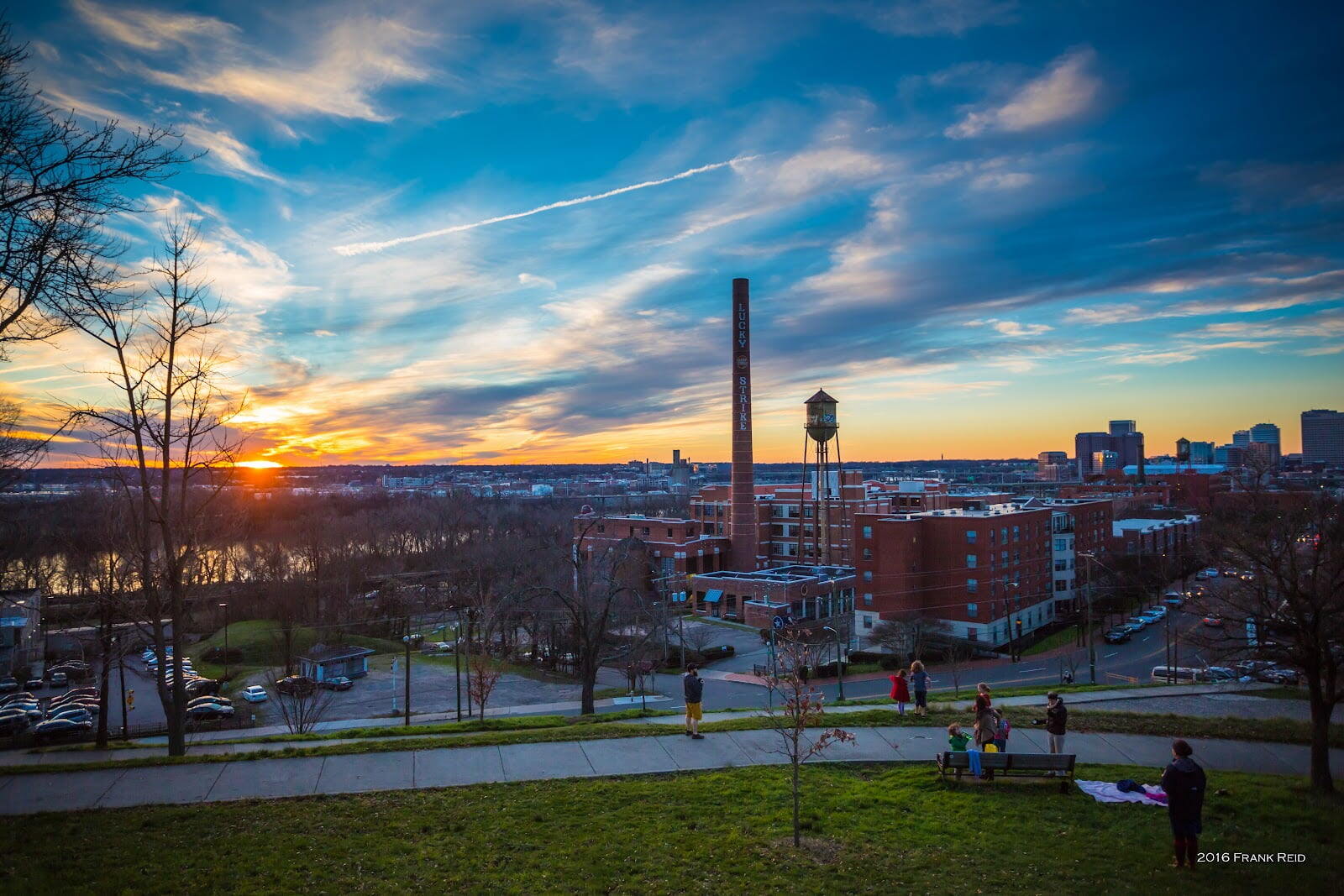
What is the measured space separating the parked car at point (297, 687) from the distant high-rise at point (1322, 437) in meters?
167

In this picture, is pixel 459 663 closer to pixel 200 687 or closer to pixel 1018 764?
pixel 200 687

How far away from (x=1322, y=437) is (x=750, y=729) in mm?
184526

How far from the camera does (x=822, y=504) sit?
71.1 m

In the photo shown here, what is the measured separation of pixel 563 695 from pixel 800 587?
22719 millimetres

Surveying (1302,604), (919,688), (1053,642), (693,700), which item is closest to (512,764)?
(693,700)

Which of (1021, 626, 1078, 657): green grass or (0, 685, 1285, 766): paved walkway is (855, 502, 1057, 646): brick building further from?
(0, 685, 1285, 766): paved walkway

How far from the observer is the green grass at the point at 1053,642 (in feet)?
164

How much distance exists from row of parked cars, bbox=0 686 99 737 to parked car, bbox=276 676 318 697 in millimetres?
7513

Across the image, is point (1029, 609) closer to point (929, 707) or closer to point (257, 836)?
point (929, 707)

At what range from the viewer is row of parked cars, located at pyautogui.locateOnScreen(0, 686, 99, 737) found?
31.4 m

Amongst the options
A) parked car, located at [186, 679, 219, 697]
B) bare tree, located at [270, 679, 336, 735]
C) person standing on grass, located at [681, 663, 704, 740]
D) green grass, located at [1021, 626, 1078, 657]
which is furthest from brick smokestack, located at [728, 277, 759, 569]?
person standing on grass, located at [681, 663, 704, 740]

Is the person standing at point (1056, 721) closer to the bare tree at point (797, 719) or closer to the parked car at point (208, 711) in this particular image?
the bare tree at point (797, 719)

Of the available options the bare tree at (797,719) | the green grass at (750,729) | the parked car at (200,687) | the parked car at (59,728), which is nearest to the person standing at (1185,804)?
the bare tree at (797,719)

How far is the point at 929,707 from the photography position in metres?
17.0
